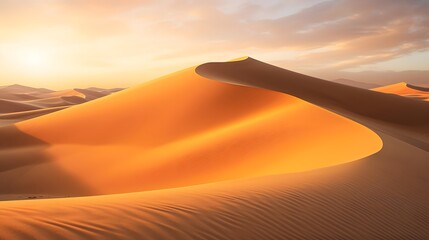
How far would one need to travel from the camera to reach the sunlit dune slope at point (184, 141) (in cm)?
873

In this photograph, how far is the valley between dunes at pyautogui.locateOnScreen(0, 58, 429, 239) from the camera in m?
3.17

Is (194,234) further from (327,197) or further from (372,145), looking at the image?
(372,145)

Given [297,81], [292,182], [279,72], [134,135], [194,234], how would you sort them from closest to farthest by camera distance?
[194,234] → [292,182] → [134,135] → [297,81] → [279,72]

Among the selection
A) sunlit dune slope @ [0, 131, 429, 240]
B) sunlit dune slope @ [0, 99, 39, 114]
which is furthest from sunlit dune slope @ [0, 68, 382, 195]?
sunlit dune slope @ [0, 99, 39, 114]

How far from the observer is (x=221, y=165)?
31.3ft

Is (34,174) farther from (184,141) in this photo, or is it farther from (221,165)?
(221,165)

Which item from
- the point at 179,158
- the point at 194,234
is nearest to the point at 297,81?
the point at 179,158

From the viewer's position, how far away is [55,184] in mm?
10656

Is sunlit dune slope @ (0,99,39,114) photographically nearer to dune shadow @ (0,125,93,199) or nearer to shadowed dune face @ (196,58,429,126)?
shadowed dune face @ (196,58,429,126)

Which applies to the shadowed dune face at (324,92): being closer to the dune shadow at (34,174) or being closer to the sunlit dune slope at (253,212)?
the dune shadow at (34,174)

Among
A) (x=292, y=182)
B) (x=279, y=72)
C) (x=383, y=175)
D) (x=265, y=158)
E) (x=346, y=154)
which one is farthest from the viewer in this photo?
(x=279, y=72)

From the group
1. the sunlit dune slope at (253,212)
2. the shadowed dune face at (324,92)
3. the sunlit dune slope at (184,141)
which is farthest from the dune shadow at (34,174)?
the shadowed dune face at (324,92)

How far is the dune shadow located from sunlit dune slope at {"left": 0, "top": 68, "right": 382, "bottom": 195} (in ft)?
0.14

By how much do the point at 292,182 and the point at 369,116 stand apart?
15785 millimetres
